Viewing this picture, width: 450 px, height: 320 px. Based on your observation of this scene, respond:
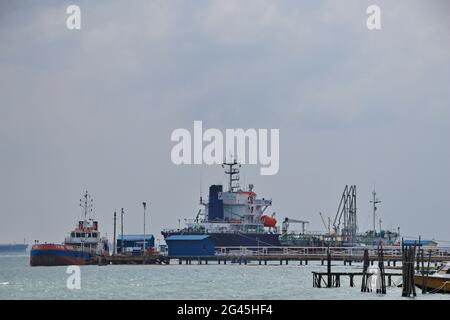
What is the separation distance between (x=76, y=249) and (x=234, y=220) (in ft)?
136

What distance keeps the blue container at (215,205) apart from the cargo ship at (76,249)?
1155 inches

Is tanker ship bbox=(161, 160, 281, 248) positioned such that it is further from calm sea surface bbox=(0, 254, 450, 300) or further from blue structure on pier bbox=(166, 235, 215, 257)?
calm sea surface bbox=(0, 254, 450, 300)

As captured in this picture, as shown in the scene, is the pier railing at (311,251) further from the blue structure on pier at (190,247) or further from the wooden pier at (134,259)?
the wooden pier at (134,259)

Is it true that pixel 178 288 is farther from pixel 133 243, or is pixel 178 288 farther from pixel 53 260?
pixel 133 243

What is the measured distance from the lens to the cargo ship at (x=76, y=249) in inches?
5600

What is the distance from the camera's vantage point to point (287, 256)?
156250 millimetres

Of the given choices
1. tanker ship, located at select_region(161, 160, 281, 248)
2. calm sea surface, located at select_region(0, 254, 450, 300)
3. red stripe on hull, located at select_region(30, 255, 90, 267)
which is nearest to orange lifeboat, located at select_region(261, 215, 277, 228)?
tanker ship, located at select_region(161, 160, 281, 248)

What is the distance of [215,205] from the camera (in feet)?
610

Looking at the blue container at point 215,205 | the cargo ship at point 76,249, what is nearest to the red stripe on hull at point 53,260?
the cargo ship at point 76,249

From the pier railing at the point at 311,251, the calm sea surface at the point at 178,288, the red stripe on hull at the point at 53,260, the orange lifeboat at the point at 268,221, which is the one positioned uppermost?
the orange lifeboat at the point at 268,221

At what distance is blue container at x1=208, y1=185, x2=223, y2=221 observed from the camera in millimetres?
185125

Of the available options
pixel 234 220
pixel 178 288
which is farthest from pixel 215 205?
pixel 178 288

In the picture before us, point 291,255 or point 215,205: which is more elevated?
point 215,205

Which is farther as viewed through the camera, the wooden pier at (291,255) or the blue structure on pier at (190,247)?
the blue structure on pier at (190,247)
